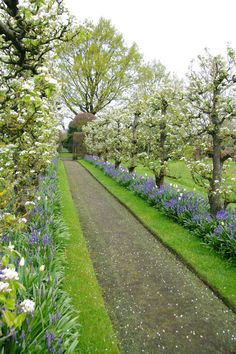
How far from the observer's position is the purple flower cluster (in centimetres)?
759

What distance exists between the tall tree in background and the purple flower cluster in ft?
98.1

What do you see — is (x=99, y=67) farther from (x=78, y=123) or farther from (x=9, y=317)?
(x=9, y=317)

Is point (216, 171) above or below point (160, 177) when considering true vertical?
above

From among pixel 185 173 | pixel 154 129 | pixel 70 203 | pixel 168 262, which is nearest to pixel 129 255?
pixel 168 262

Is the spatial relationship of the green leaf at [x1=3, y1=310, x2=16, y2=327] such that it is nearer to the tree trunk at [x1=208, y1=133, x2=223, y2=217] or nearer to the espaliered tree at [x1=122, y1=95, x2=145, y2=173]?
the tree trunk at [x1=208, y1=133, x2=223, y2=217]

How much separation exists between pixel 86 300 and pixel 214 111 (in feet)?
22.0

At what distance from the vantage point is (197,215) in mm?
9430

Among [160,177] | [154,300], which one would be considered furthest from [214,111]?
[154,300]

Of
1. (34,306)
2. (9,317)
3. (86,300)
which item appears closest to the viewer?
(9,317)

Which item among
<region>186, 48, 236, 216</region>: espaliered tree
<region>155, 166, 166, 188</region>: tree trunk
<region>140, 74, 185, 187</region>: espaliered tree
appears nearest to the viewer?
<region>186, 48, 236, 216</region>: espaliered tree

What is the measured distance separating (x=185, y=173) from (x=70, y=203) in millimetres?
13114

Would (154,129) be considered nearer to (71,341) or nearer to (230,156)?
(230,156)

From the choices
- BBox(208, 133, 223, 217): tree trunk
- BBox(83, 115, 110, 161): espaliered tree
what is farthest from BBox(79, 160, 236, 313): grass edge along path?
BBox(83, 115, 110, 161): espaliered tree

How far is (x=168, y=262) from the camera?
7.41 m
